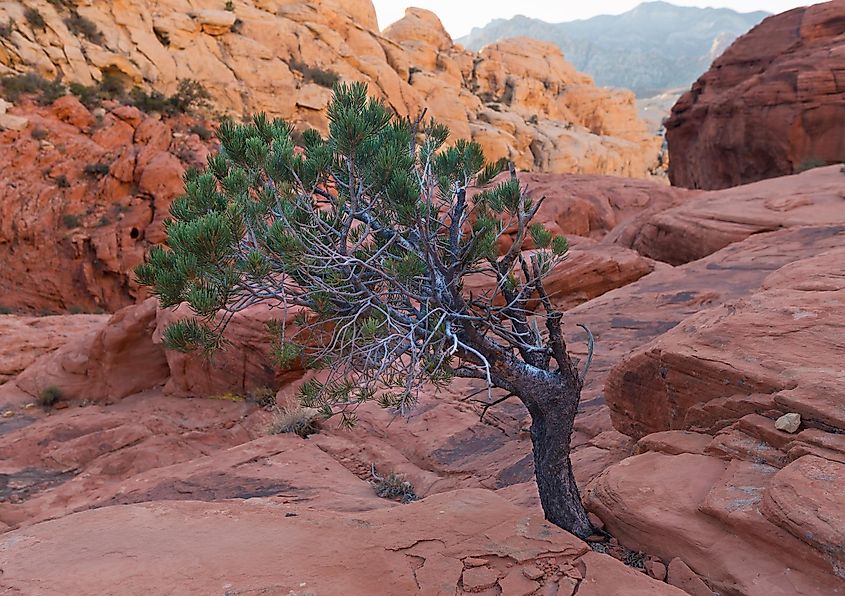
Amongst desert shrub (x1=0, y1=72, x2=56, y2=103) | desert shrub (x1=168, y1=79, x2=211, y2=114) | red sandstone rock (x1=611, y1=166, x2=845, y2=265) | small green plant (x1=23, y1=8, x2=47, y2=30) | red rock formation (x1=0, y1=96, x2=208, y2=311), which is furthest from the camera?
desert shrub (x1=168, y1=79, x2=211, y2=114)

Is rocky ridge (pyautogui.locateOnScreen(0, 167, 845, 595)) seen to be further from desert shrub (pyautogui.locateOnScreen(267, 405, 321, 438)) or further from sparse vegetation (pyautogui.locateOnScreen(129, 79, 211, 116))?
sparse vegetation (pyautogui.locateOnScreen(129, 79, 211, 116))

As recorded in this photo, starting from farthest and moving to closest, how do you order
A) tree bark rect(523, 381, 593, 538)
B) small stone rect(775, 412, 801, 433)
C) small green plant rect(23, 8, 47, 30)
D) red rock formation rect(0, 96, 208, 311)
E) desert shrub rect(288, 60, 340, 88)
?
desert shrub rect(288, 60, 340, 88) < small green plant rect(23, 8, 47, 30) < red rock formation rect(0, 96, 208, 311) < tree bark rect(523, 381, 593, 538) < small stone rect(775, 412, 801, 433)

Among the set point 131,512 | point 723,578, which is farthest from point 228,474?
point 723,578

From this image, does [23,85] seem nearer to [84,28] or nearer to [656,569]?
[84,28]

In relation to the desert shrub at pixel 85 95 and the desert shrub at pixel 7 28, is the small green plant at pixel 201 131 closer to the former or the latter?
the desert shrub at pixel 85 95

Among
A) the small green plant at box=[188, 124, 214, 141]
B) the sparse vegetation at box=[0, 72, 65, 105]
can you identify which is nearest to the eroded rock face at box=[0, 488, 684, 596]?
the small green plant at box=[188, 124, 214, 141]

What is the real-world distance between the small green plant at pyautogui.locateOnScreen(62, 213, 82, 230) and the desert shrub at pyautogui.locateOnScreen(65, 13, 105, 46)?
43.5ft

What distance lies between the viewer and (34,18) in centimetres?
2533

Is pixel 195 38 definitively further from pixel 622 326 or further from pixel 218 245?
pixel 218 245

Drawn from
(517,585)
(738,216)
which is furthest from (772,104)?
(517,585)

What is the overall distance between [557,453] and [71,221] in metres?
21.1

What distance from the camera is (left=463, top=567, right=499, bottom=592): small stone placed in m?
3.05

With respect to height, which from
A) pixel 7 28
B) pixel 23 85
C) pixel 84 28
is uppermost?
pixel 84 28

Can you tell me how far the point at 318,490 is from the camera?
624 centimetres
